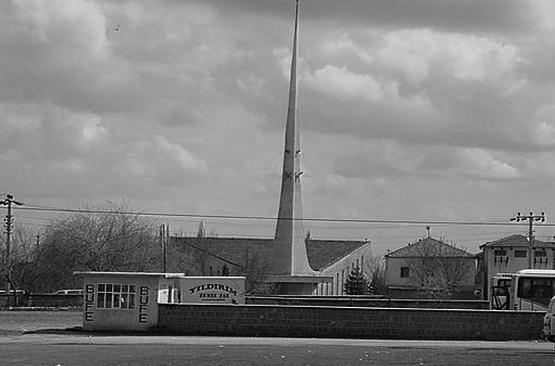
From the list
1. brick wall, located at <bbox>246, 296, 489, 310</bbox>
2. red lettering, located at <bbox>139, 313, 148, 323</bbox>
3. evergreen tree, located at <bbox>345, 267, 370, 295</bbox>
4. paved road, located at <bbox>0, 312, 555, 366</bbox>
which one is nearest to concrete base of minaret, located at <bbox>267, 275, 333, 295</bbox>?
brick wall, located at <bbox>246, 296, 489, 310</bbox>

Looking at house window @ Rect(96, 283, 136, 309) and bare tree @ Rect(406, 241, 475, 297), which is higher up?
bare tree @ Rect(406, 241, 475, 297)

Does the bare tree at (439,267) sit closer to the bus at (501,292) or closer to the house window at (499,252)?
the house window at (499,252)

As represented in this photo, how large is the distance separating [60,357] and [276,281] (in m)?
50.8

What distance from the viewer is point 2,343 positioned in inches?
1532

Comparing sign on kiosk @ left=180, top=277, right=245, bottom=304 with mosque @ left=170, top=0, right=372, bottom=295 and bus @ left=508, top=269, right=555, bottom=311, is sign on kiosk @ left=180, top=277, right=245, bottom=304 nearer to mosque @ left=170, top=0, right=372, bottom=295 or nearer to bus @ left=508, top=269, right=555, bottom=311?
bus @ left=508, top=269, right=555, bottom=311

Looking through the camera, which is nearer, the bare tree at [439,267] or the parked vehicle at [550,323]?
the parked vehicle at [550,323]

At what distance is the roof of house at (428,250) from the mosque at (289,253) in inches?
168

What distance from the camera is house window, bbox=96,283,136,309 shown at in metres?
46.3

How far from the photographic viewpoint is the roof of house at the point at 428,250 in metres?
119

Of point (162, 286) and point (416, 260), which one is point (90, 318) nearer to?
point (162, 286)

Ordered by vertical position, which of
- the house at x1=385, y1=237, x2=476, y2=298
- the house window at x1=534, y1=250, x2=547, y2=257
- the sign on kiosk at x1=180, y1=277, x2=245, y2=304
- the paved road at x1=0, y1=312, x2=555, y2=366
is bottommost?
the paved road at x1=0, y1=312, x2=555, y2=366

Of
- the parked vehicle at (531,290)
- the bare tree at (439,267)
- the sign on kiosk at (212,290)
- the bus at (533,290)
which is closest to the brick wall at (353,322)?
the sign on kiosk at (212,290)

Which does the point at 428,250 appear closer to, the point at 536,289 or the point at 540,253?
the point at 540,253

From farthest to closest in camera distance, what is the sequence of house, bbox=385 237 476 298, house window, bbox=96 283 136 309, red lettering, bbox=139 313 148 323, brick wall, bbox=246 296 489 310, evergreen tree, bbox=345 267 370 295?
1. house, bbox=385 237 476 298
2. evergreen tree, bbox=345 267 370 295
3. brick wall, bbox=246 296 489 310
4. house window, bbox=96 283 136 309
5. red lettering, bbox=139 313 148 323
